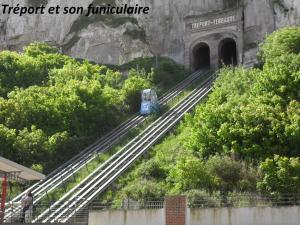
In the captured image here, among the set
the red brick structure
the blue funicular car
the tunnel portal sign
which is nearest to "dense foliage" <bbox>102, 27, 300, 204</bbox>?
the red brick structure

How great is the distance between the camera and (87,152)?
35.8m

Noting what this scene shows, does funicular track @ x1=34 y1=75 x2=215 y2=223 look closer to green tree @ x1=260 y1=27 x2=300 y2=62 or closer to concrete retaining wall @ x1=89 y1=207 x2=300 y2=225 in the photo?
concrete retaining wall @ x1=89 y1=207 x2=300 y2=225

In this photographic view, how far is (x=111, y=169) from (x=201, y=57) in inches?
1249

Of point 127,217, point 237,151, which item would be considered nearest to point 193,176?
point 237,151

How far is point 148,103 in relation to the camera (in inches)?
1695

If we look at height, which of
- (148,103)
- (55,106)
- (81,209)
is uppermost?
(148,103)

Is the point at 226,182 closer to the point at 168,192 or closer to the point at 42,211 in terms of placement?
the point at 168,192

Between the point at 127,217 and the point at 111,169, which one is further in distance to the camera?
the point at 111,169

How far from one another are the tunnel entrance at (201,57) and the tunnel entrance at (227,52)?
189 cm

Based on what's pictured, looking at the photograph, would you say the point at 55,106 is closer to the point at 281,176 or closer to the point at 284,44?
the point at 284,44

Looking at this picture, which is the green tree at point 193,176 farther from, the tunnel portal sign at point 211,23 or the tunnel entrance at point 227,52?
the tunnel entrance at point 227,52

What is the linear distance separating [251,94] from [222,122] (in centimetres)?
412

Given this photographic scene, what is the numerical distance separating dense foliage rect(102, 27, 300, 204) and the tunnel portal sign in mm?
21124

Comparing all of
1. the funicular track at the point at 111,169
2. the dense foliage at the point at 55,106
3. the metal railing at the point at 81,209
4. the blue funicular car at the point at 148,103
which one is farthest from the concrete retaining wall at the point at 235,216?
the blue funicular car at the point at 148,103
